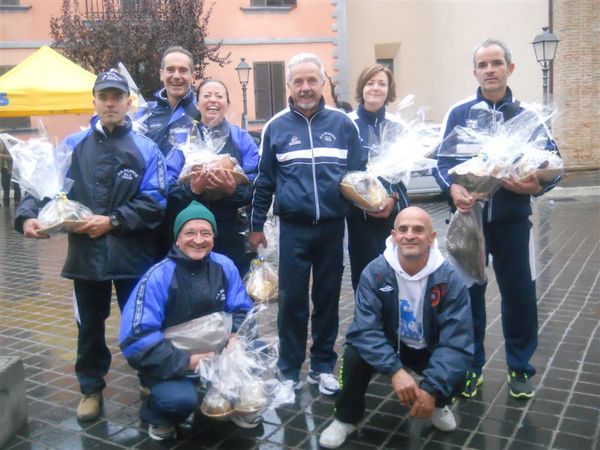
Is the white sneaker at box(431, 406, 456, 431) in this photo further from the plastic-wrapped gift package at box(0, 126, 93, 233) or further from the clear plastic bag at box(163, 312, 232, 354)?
the plastic-wrapped gift package at box(0, 126, 93, 233)

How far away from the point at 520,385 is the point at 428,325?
0.94 meters

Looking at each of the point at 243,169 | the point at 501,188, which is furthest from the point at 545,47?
the point at 243,169

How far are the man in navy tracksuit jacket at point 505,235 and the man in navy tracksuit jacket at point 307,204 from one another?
0.74m

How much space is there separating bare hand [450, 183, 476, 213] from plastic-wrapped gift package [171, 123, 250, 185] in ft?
4.43

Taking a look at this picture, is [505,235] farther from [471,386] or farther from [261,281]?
[261,281]

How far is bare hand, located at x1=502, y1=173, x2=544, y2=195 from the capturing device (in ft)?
12.8

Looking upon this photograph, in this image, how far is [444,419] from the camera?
374 cm

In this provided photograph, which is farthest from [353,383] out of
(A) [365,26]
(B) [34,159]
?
(A) [365,26]

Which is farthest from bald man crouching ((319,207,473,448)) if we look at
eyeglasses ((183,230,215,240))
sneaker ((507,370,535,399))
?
eyeglasses ((183,230,215,240))

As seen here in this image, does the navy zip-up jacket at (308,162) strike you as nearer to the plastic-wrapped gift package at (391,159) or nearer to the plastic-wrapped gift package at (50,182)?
the plastic-wrapped gift package at (391,159)

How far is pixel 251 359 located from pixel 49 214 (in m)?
1.45

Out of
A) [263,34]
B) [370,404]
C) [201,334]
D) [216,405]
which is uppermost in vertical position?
[263,34]

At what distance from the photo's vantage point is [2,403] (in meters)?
3.71

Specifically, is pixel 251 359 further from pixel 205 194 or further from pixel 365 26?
pixel 365 26
